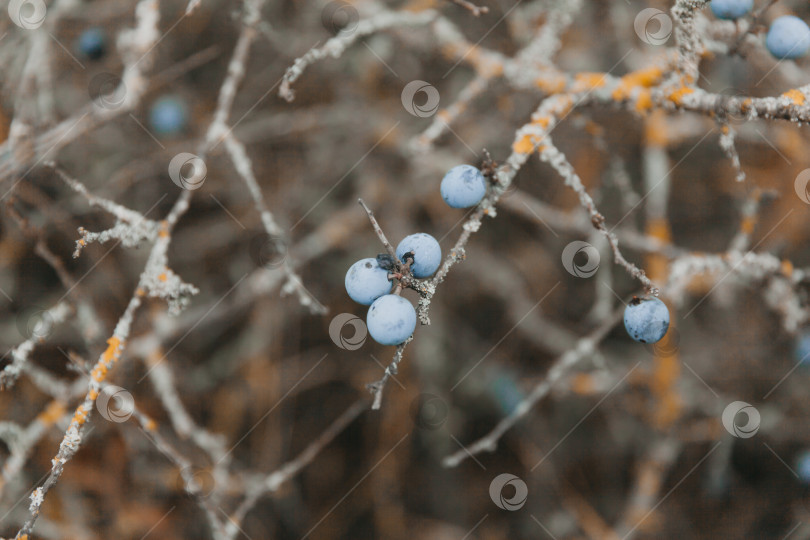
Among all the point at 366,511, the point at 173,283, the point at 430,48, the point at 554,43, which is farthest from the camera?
the point at 366,511

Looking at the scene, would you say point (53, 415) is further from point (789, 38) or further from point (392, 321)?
point (789, 38)

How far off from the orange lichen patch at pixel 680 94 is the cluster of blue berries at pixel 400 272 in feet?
1.54

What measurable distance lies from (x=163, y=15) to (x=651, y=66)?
81.0 inches

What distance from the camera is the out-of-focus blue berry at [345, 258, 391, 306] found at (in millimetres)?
939

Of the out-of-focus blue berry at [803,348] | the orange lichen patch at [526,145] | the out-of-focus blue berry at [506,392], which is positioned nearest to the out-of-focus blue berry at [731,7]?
the orange lichen patch at [526,145]

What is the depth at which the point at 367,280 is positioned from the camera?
36.9 inches

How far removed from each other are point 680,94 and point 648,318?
18.8 inches

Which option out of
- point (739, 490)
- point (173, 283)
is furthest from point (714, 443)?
point (173, 283)

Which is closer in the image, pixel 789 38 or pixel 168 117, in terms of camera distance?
pixel 789 38

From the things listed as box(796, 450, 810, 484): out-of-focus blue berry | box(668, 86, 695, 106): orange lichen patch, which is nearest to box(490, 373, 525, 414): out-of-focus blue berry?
box(796, 450, 810, 484): out-of-focus blue berry

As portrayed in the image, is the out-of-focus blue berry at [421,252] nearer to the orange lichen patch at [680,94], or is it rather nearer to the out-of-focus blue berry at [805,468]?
the orange lichen patch at [680,94]

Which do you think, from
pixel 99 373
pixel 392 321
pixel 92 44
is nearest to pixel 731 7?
pixel 392 321

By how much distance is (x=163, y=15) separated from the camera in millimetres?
2404

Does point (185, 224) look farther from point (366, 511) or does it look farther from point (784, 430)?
point (784, 430)
